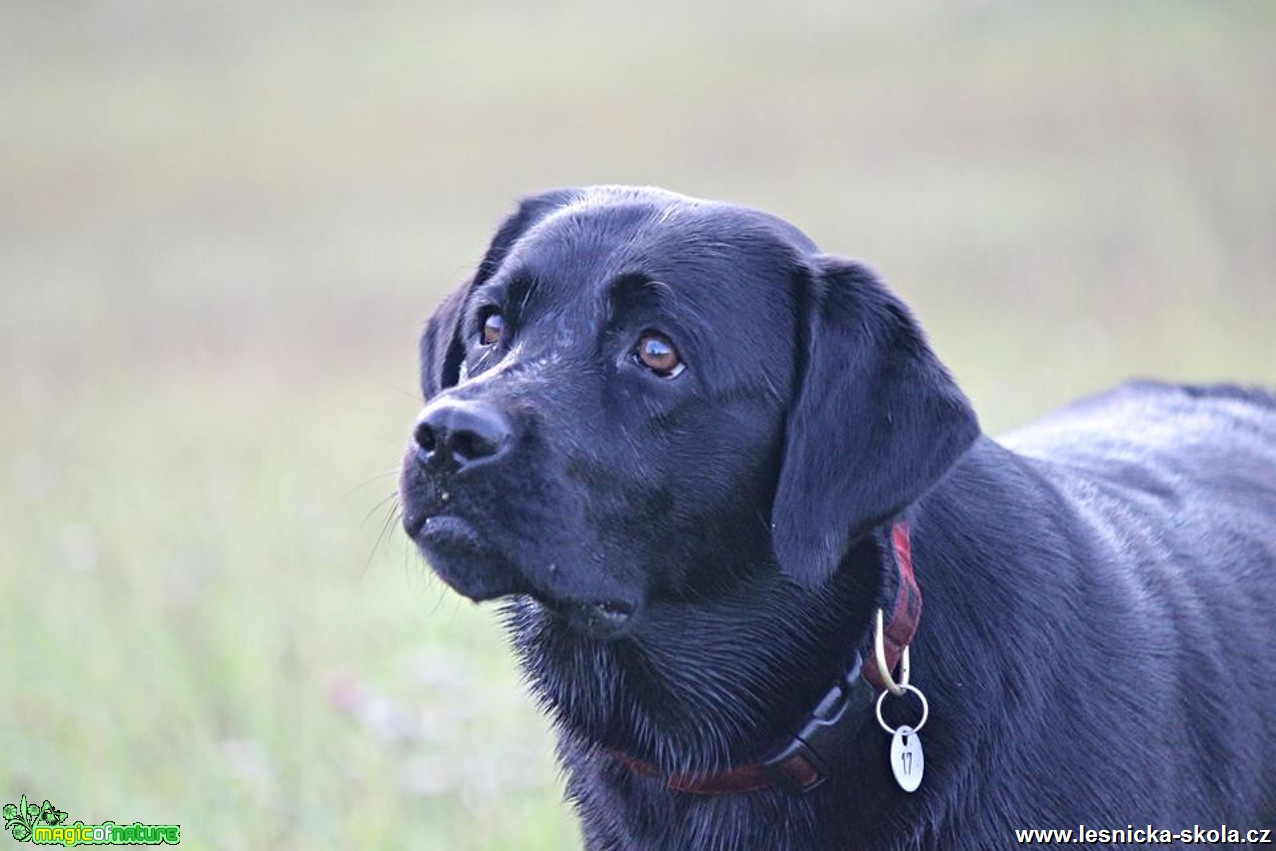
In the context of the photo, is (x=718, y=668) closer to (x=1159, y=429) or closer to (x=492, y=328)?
(x=492, y=328)

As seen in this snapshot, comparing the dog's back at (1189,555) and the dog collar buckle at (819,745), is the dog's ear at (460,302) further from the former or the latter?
the dog's back at (1189,555)

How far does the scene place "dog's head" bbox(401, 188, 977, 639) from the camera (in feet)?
8.72

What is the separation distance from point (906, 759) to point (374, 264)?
10.0m

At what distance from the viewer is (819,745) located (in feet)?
8.90

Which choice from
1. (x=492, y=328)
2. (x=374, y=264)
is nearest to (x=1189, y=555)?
(x=492, y=328)

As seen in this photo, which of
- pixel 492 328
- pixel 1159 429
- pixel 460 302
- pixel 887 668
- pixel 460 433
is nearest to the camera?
pixel 460 433

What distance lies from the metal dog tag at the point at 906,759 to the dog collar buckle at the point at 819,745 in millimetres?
82

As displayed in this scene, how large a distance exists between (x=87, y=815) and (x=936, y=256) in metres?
8.56

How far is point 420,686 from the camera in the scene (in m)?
4.85

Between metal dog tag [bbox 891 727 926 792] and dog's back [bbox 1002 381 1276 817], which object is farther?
dog's back [bbox 1002 381 1276 817]

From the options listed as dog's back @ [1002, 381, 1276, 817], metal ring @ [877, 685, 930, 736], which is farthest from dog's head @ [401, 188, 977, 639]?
dog's back @ [1002, 381, 1276, 817]

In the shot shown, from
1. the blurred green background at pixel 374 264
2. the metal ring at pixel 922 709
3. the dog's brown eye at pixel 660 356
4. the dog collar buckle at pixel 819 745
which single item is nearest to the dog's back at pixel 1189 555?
the metal ring at pixel 922 709

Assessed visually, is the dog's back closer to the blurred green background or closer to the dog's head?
the dog's head

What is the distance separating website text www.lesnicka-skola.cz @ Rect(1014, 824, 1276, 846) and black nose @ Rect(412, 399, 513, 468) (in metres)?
1.15
